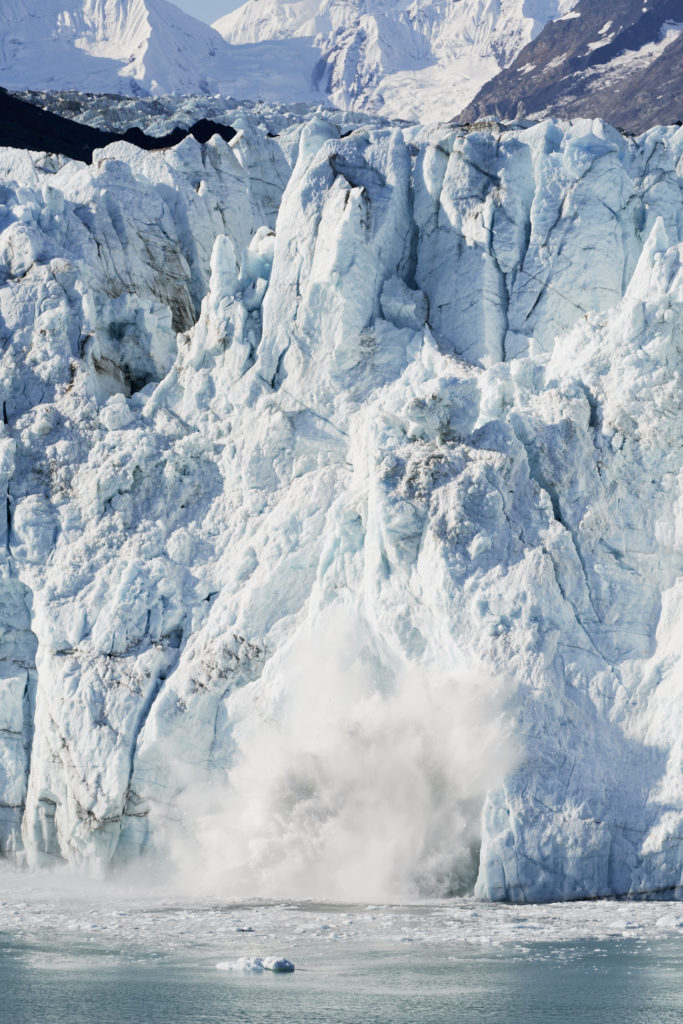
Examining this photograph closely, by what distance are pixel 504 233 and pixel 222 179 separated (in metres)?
10.6

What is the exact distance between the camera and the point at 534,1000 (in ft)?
55.6

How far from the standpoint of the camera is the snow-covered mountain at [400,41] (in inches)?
5413

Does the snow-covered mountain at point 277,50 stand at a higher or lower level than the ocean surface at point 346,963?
higher

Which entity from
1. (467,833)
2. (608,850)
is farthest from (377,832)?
(608,850)

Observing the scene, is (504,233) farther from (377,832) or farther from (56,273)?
(377,832)

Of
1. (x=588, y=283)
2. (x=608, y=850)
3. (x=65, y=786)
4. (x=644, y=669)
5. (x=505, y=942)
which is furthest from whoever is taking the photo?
(x=588, y=283)

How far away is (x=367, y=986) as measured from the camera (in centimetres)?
1770

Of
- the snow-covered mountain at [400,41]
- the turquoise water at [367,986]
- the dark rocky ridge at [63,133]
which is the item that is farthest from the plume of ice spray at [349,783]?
the snow-covered mountain at [400,41]

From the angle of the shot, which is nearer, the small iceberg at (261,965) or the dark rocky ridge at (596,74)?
the small iceberg at (261,965)

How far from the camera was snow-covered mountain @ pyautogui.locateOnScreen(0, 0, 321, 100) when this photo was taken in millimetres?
128375

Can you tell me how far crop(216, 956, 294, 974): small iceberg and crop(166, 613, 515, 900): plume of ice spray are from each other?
240 inches

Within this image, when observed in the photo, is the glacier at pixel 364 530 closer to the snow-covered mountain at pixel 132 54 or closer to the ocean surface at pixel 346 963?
the ocean surface at pixel 346 963

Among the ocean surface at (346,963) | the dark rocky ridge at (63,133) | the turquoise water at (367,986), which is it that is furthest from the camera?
the dark rocky ridge at (63,133)

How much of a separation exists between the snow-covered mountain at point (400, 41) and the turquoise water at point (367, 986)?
119 metres
